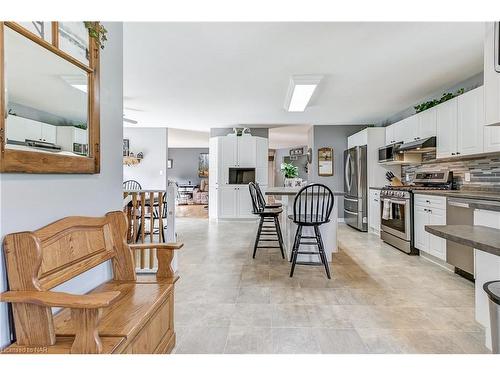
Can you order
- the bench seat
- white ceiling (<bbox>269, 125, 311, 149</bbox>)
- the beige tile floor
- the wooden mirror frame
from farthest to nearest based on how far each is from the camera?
1. white ceiling (<bbox>269, 125, 311, 149</bbox>)
2. the beige tile floor
3. the bench seat
4. the wooden mirror frame

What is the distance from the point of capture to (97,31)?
170cm

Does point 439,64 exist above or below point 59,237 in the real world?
above

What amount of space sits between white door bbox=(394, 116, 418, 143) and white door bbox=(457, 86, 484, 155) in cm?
103

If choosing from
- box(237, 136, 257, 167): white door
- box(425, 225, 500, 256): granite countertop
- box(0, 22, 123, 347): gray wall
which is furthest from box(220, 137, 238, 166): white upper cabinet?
box(425, 225, 500, 256): granite countertop

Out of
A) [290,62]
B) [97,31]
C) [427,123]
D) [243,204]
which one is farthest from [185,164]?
[97,31]

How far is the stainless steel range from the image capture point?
4.14 meters

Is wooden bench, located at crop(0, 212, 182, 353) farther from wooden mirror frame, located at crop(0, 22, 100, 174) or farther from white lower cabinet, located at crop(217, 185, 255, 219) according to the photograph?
white lower cabinet, located at crop(217, 185, 255, 219)

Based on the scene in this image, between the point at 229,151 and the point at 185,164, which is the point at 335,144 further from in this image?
the point at 185,164

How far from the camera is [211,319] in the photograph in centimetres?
227

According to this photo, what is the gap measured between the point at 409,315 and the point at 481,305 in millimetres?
525
